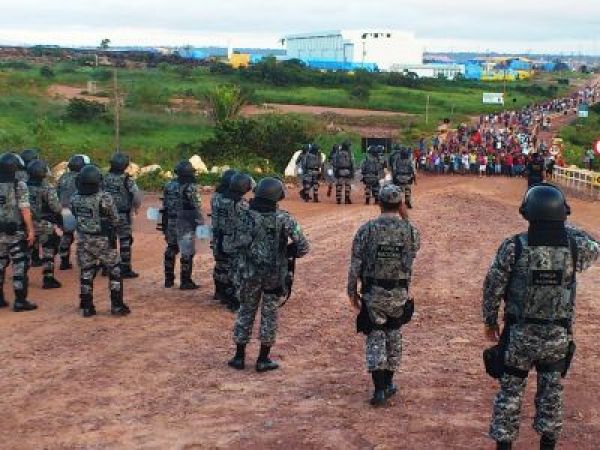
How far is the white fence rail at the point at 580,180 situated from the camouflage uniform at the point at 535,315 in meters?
20.0

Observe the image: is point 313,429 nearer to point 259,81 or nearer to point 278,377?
point 278,377

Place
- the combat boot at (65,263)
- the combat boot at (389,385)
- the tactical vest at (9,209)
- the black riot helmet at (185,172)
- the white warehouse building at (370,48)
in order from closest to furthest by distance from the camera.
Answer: the combat boot at (389,385)
the tactical vest at (9,209)
the black riot helmet at (185,172)
the combat boot at (65,263)
the white warehouse building at (370,48)

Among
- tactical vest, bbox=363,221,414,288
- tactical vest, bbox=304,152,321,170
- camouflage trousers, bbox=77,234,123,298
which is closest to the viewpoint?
tactical vest, bbox=363,221,414,288

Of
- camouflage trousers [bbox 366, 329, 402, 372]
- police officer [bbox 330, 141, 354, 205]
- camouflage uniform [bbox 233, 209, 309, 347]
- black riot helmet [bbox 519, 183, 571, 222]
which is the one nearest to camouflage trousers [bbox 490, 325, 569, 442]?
black riot helmet [bbox 519, 183, 571, 222]

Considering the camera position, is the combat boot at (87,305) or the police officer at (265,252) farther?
the combat boot at (87,305)

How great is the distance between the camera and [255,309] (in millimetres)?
7477

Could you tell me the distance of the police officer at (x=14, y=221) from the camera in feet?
31.2

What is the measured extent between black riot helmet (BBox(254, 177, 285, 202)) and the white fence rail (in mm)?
18838

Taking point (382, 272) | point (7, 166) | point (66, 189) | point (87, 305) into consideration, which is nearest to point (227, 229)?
point (87, 305)

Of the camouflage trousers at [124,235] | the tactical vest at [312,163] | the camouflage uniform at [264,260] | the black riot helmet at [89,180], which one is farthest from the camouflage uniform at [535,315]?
the tactical vest at [312,163]

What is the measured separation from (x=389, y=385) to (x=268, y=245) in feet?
5.31

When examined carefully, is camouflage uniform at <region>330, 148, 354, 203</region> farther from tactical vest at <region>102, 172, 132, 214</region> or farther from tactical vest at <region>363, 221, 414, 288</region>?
tactical vest at <region>363, 221, 414, 288</region>

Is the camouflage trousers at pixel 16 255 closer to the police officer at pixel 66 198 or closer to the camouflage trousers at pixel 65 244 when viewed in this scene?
the police officer at pixel 66 198

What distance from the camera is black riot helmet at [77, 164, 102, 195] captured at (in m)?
9.13
